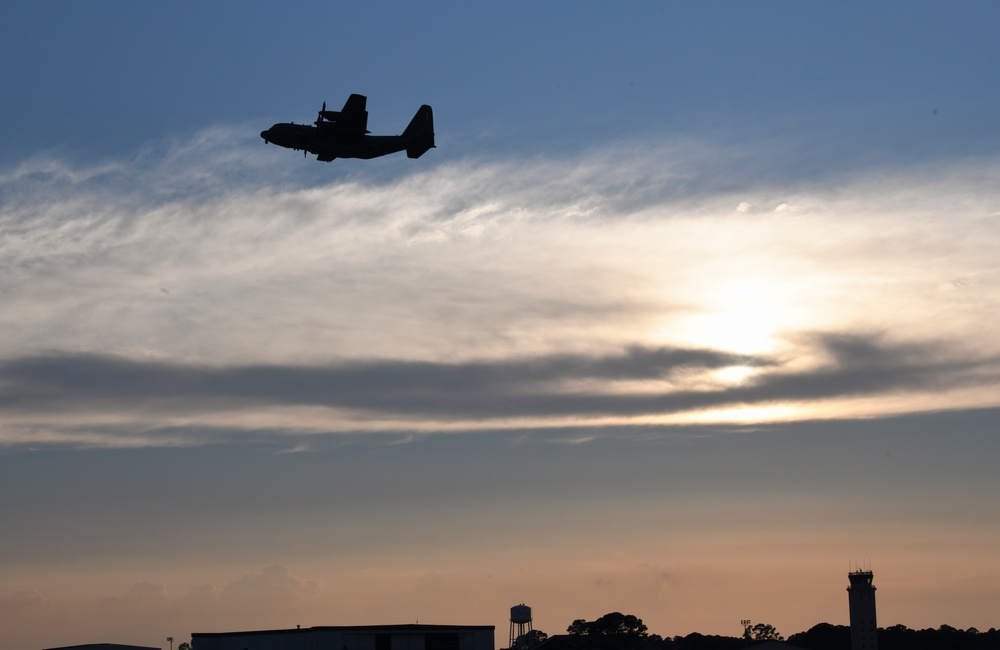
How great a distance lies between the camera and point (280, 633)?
473ft

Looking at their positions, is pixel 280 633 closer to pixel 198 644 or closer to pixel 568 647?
pixel 198 644

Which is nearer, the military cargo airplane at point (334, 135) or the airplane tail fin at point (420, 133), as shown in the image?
the military cargo airplane at point (334, 135)

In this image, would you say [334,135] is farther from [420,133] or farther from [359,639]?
[359,639]

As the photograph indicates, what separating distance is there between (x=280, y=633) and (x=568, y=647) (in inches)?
2690

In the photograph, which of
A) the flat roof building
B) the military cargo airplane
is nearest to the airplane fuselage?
the military cargo airplane

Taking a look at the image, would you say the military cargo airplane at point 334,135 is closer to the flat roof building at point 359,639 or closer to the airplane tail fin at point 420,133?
the airplane tail fin at point 420,133

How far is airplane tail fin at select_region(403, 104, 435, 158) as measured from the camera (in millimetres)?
121438

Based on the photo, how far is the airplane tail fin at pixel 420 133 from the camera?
121438 millimetres

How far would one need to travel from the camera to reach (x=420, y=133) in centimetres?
12325

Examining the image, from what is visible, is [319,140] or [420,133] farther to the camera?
[420,133]

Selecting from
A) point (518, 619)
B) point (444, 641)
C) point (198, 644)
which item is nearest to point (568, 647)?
point (518, 619)

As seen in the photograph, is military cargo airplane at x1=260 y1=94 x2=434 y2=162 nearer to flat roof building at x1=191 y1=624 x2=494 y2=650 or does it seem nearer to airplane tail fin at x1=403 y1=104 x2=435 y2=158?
airplane tail fin at x1=403 y1=104 x2=435 y2=158

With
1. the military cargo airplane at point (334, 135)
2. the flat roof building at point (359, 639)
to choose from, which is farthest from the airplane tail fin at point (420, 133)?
the flat roof building at point (359, 639)

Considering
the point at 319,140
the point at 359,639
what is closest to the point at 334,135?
the point at 319,140
